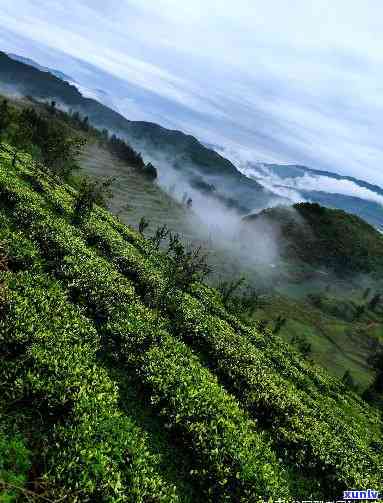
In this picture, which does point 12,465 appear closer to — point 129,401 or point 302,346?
point 129,401

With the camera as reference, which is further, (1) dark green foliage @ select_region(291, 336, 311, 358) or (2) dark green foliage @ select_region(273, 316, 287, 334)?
(2) dark green foliage @ select_region(273, 316, 287, 334)

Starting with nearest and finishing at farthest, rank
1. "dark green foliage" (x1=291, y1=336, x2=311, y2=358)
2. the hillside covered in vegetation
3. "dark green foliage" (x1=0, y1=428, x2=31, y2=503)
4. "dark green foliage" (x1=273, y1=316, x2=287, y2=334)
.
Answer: "dark green foliage" (x1=0, y1=428, x2=31, y2=503) → the hillside covered in vegetation → "dark green foliage" (x1=291, y1=336, x2=311, y2=358) → "dark green foliage" (x1=273, y1=316, x2=287, y2=334)

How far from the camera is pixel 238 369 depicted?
1398 inches

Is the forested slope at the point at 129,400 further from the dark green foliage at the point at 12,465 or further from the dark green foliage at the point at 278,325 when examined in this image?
the dark green foliage at the point at 278,325

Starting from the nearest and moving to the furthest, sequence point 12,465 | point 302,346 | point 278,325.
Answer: point 12,465 → point 302,346 → point 278,325

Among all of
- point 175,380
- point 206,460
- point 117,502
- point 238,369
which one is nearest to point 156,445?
point 206,460

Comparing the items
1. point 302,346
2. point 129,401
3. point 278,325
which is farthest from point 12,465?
point 278,325

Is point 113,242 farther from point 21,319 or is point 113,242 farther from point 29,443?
point 29,443

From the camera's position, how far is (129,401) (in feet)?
84.5

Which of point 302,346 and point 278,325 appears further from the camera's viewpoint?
point 278,325

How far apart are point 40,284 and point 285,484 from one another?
70.4 ft

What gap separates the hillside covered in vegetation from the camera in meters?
18.4

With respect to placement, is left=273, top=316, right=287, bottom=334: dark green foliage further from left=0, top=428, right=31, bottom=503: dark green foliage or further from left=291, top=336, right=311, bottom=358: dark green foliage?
left=0, top=428, right=31, bottom=503: dark green foliage

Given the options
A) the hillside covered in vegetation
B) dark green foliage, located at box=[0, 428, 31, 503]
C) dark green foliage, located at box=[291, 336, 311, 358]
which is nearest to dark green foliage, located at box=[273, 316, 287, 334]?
dark green foliage, located at box=[291, 336, 311, 358]
